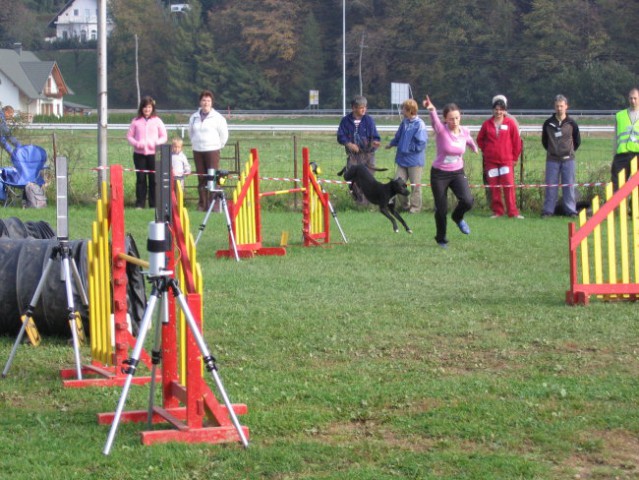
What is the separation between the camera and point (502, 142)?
19.2 m

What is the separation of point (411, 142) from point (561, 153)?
2501 mm

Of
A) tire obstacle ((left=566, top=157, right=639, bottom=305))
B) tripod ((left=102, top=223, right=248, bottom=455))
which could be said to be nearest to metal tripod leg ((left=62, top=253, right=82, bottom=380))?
tripod ((left=102, top=223, right=248, bottom=455))

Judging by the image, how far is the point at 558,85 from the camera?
67.8 metres

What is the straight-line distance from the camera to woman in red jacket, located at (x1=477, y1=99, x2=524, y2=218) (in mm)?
19125

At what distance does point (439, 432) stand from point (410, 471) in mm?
723

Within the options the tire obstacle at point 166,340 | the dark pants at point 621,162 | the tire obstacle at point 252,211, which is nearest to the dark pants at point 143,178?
the tire obstacle at point 252,211

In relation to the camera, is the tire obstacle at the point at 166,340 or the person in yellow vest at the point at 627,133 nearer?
the tire obstacle at the point at 166,340

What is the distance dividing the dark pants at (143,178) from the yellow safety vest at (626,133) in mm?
7820

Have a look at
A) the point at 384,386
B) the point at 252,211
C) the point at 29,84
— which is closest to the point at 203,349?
the point at 384,386

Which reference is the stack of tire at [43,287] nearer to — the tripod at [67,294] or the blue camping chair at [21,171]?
the tripod at [67,294]

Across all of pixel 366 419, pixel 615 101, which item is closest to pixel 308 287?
pixel 366 419

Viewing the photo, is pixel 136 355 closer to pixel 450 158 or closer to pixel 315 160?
pixel 450 158

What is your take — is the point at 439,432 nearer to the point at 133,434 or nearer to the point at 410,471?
the point at 410,471

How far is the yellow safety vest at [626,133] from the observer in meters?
18.0
